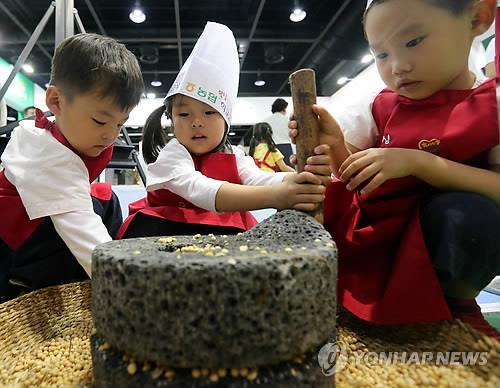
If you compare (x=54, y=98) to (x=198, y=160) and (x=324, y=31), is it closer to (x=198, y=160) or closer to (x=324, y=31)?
(x=198, y=160)

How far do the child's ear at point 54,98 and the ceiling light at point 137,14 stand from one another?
105 inches

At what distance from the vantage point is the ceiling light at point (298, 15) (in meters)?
3.24

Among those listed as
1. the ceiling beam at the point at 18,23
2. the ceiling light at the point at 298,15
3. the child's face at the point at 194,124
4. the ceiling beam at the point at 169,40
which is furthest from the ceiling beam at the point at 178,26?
the child's face at the point at 194,124

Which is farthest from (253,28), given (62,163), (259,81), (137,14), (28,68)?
(62,163)

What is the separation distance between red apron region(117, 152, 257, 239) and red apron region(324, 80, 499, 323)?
13.3 inches

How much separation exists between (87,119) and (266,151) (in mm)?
1975

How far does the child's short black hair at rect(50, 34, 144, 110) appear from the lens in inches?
32.3

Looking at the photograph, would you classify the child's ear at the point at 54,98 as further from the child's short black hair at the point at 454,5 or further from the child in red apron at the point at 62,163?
the child's short black hair at the point at 454,5

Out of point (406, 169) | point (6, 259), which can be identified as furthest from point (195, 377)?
point (6, 259)

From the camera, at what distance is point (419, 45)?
532mm

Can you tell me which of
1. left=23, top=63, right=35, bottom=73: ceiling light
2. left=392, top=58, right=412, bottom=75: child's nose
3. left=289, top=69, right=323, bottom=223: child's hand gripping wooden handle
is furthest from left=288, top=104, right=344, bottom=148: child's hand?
left=23, top=63, right=35, bottom=73: ceiling light

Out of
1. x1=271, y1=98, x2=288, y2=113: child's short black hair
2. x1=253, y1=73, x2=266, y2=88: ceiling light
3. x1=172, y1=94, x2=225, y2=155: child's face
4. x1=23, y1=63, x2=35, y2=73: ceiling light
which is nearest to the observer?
x1=172, y1=94, x2=225, y2=155: child's face

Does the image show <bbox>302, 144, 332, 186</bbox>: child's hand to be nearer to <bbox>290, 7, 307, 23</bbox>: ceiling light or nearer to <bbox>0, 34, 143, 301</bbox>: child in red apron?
<bbox>0, 34, 143, 301</bbox>: child in red apron

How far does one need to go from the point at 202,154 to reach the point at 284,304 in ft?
2.23
